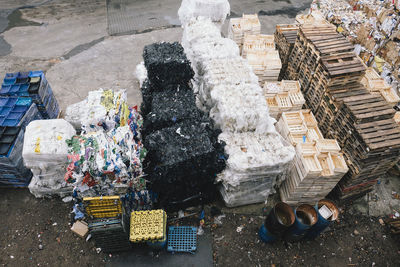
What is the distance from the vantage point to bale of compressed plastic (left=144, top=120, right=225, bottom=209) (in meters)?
4.61

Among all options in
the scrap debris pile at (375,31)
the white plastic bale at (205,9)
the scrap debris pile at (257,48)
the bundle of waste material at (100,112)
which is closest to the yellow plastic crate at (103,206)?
the bundle of waste material at (100,112)

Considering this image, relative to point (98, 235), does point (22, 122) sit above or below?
above

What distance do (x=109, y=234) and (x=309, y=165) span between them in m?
3.96

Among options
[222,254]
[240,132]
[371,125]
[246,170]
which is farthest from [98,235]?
[371,125]

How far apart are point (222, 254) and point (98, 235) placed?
7.74ft

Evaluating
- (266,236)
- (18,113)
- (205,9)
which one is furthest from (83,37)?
(266,236)

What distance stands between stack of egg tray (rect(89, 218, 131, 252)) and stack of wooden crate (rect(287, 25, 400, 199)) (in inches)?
181

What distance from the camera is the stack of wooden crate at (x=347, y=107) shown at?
16.6ft

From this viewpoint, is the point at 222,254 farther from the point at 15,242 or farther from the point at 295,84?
the point at 295,84

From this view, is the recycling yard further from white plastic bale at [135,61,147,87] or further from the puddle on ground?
the puddle on ground

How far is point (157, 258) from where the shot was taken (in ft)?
16.3

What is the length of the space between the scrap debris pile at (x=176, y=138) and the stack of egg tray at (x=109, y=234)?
3.09 ft

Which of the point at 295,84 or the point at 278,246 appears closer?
the point at 278,246

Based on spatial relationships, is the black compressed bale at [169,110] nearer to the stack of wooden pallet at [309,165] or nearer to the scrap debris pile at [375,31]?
the stack of wooden pallet at [309,165]
